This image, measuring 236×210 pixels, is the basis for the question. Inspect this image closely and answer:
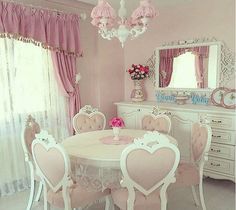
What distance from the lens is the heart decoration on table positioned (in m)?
3.38

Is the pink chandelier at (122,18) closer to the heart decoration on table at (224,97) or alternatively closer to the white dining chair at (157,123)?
the white dining chair at (157,123)

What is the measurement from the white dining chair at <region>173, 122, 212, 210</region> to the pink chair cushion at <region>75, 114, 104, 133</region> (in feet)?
4.34

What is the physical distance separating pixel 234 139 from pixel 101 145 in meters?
1.68

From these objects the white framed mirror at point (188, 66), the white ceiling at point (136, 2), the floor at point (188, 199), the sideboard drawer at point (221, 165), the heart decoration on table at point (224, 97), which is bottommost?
the floor at point (188, 199)

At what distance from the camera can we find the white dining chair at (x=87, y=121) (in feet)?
11.4

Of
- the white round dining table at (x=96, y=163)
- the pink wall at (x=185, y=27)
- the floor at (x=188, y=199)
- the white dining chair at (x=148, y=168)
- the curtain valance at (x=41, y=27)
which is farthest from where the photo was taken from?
the pink wall at (x=185, y=27)

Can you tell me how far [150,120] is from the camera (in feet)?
11.2

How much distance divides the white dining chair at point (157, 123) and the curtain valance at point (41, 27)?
140 centimetres

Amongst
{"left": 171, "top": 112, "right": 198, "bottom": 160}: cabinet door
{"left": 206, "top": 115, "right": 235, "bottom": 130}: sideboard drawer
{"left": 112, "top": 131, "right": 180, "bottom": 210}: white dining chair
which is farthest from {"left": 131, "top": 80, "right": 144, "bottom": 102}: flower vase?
{"left": 112, "top": 131, "right": 180, "bottom": 210}: white dining chair

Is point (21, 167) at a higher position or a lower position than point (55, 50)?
lower

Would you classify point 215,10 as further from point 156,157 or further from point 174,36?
point 156,157

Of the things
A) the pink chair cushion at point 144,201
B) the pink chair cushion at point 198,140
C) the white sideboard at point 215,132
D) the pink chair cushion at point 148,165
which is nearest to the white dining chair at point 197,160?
the pink chair cushion at point 198,140

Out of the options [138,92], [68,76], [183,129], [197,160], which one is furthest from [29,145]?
[138,92]

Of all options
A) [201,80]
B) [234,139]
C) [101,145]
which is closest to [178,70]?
[201,80]
